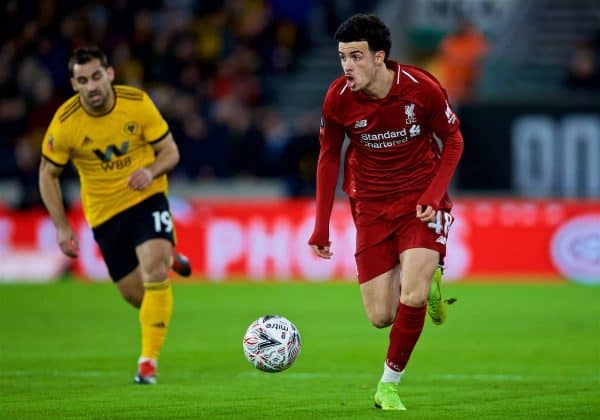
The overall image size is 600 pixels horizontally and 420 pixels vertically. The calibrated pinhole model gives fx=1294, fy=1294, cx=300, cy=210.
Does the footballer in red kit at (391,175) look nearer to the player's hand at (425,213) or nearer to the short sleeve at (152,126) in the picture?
the player's hand at (425,213)

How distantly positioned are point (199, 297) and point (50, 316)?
293 cm

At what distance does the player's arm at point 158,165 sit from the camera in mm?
9664

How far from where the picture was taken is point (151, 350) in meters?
9.91

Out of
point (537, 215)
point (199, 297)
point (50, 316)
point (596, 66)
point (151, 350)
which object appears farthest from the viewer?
point (596, 66)

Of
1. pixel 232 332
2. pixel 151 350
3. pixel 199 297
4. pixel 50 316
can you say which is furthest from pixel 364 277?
pixel 199 297

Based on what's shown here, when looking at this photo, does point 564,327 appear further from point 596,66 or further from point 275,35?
point 275,35

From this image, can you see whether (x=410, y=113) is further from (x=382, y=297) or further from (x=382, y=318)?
(x=382, y=318)

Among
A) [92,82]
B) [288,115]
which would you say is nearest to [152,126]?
[92,82]

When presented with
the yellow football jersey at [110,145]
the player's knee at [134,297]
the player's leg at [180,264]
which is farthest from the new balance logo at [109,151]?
the player's leg at [180,264]

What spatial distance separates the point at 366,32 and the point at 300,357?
14.9ft

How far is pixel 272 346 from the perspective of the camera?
877cm

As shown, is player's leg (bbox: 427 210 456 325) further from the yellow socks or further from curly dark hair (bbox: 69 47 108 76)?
curly dark hair (bbox: 69 47 108 76)

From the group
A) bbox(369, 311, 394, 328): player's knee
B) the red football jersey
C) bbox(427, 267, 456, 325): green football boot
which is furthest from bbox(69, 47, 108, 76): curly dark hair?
bbox(427, 267, 456, 325): green football boot

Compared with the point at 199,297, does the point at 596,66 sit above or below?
above
